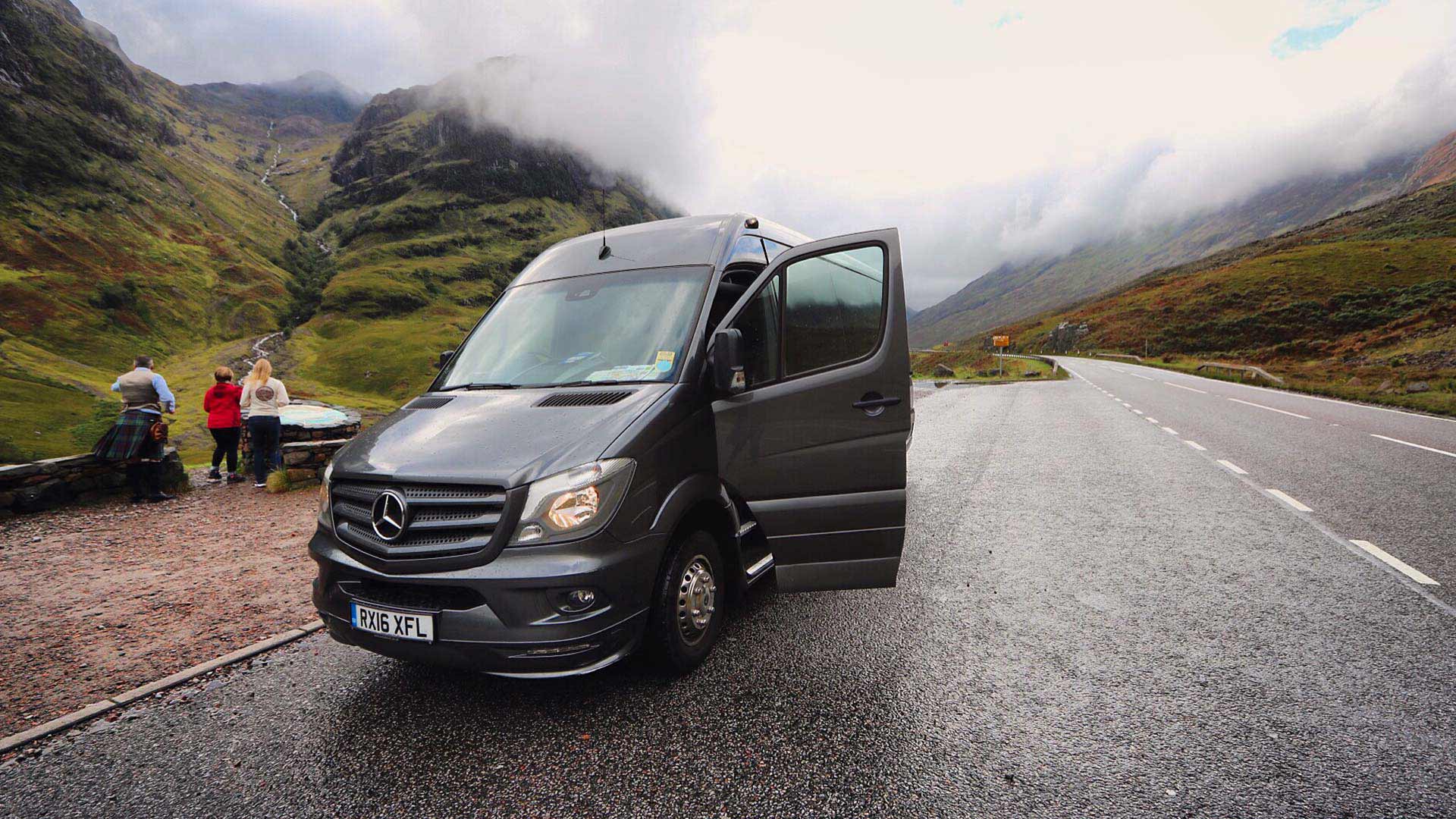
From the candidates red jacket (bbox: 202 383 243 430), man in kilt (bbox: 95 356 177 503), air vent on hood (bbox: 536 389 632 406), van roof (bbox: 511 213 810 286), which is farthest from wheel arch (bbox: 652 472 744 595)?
red jacket (bbox: 202 383 243 430)

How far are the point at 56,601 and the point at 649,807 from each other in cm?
534

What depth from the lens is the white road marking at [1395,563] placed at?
440cm

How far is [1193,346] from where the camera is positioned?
6875 centimetres

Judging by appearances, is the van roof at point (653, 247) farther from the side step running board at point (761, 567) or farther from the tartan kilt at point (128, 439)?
the tartan kilt at point (128, 439)

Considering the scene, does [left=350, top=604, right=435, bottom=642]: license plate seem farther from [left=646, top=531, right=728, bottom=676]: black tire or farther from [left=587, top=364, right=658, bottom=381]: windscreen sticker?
[left=587, top=364, right=658, bottom=381]: windscreen sticker

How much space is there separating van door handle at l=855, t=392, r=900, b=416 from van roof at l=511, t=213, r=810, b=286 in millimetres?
1233

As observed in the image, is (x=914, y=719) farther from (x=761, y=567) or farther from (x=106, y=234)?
(x=106, y=234)

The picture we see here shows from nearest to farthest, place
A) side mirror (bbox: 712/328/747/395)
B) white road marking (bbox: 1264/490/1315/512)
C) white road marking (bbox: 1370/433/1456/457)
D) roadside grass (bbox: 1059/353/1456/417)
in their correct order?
side mirror (bbox: 712/328/747/395), white road marking (bbox: 1264/490/1315/512), white road marking (bbox: 1370/433/1456/457), roadside grass (bbox: 1059/353/1456/417)

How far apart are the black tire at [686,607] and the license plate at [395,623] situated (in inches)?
38.7

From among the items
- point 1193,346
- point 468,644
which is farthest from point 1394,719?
point 1193,346

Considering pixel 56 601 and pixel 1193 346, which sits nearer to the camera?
pixel 56 601

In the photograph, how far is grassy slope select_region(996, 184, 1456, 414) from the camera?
32469 mm

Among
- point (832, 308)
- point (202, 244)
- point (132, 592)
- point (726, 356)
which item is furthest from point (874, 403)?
point (202, 244)

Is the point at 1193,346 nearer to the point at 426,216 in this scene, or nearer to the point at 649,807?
the point at 649,807
